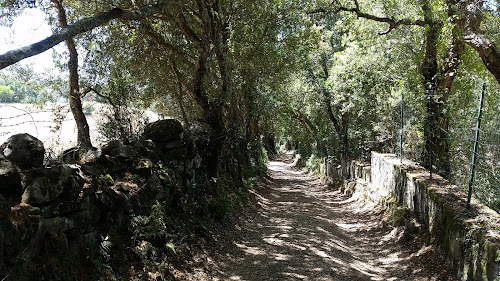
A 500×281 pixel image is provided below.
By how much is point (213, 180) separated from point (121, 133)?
142 inches

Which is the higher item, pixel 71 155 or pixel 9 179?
pixel 71 155

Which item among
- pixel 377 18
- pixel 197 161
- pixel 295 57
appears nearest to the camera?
pixel 197 161

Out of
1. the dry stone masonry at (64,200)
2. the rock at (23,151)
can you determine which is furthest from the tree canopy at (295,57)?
the dry stone masonry at (64,200)

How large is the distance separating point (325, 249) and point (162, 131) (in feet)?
15.8

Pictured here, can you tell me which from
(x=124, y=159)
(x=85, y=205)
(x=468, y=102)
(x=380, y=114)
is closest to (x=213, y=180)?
(x=124, y=159)

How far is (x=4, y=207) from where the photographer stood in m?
3.63

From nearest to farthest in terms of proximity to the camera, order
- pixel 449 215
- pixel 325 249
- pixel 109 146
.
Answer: pixel 449 215
pixel 109 146
pixel 325 249

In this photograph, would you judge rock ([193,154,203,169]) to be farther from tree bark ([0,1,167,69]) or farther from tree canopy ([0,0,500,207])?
tree bark ([0,1,167,69])

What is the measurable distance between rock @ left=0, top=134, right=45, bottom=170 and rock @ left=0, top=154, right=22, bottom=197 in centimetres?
47

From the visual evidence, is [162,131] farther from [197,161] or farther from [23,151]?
[23,151]

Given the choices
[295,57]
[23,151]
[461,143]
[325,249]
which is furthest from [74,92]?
[295,57]

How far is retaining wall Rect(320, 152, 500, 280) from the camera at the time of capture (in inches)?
195

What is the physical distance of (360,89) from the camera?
14906mm

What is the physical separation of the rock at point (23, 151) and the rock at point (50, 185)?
0.88ft
